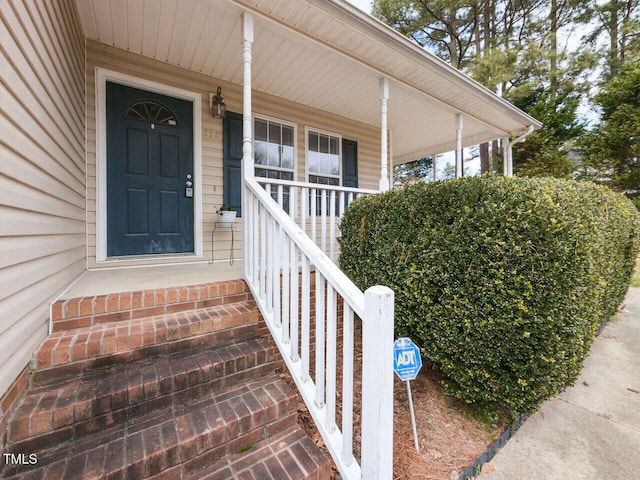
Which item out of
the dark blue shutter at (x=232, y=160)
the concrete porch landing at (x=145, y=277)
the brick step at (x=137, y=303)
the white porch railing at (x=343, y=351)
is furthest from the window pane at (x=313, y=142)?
the brick step at (x=137, y=303)

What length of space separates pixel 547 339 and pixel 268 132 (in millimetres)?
3912

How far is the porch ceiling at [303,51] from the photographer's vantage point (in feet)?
8.43

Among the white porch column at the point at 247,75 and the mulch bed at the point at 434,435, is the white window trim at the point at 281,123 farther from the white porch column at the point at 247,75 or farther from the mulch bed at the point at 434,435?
the mulch bed at the point at 434,435

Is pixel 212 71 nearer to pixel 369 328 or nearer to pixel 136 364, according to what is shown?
pixel 136 364

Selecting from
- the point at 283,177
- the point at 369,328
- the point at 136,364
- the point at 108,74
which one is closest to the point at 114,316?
the point at 136,364

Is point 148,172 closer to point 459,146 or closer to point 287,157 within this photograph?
→ point 287,157

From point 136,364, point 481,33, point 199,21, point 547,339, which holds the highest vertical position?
point 481,33

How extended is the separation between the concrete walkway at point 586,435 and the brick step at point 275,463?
938 millimetres

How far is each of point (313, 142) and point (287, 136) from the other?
50 cm

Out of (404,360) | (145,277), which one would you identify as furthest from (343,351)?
(145,277)

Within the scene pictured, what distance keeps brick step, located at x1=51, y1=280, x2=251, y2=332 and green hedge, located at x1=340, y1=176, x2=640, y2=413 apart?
136 cm

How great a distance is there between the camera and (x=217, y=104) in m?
3.52

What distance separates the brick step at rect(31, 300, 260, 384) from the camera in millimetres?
1503

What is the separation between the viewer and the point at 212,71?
3.51 m
